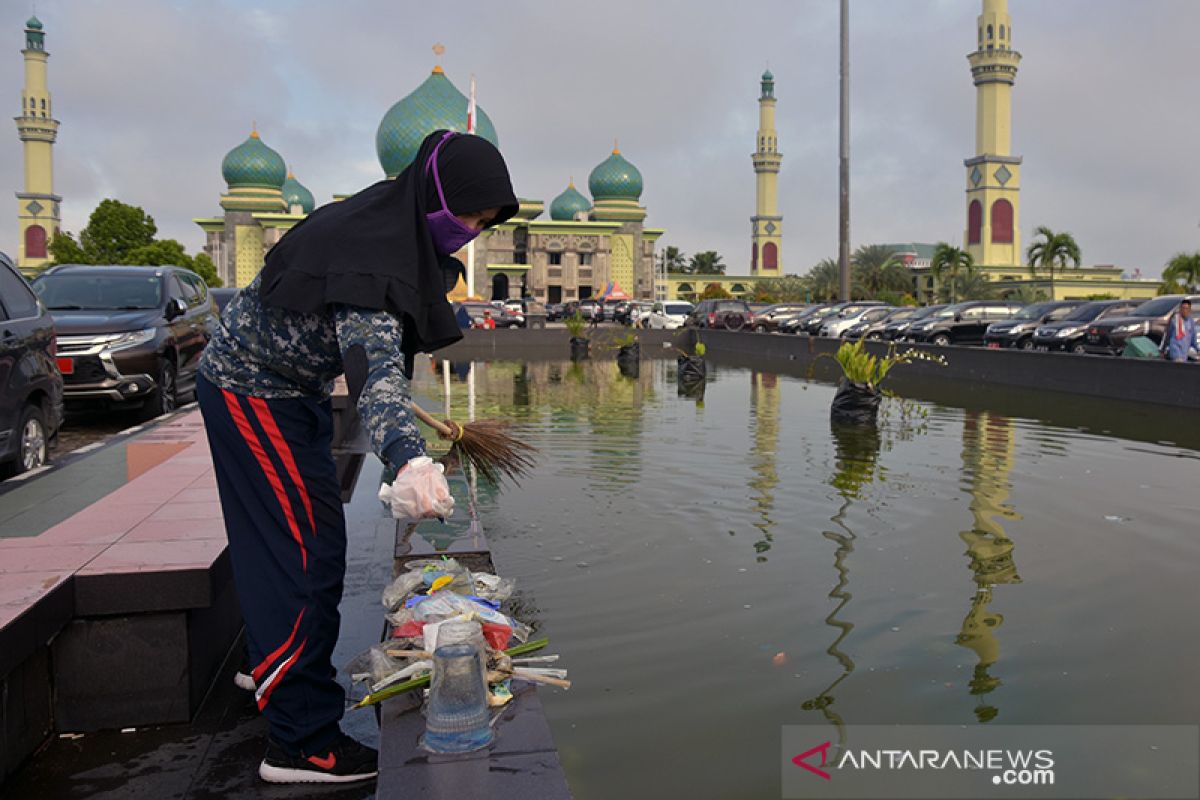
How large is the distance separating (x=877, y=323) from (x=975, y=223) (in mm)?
43983

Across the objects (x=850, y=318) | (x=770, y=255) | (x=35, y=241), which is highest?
(x=35, y=241)

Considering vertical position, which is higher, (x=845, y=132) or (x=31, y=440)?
(x=845, y=132)

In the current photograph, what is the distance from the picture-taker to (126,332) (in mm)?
10648

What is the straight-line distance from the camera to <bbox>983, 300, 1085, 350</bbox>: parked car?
1021 inches

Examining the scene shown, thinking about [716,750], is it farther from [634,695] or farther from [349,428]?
[349,428]

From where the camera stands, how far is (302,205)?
77.7m

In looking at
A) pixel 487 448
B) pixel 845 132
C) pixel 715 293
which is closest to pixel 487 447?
pixel 487 448

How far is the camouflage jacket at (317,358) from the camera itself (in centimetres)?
254

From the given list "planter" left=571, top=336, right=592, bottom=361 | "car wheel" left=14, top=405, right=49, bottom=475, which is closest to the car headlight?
"car wheel" left=14, top=405, right=49, bottom=475

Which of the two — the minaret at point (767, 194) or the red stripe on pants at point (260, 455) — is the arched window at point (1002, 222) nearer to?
the minaret at point (767, 194)

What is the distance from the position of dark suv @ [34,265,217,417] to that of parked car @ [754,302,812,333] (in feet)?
100

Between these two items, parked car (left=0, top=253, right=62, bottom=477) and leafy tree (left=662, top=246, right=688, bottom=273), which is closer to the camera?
parked car (left=0, top=253, right=62, bottom=477)

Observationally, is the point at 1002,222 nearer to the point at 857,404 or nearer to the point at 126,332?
the point at 857,404

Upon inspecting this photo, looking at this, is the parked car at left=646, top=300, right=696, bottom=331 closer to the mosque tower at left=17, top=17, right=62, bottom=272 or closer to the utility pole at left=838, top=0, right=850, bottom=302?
the utility pole at left=838, top=0, right=850, bottom=302
